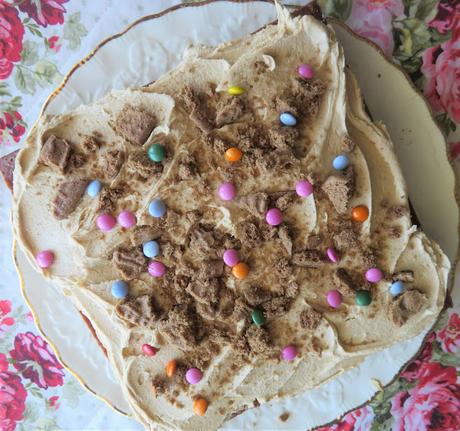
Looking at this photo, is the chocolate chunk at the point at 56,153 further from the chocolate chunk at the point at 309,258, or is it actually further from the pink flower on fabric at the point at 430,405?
the pink flower on fabric at the point at 430,405

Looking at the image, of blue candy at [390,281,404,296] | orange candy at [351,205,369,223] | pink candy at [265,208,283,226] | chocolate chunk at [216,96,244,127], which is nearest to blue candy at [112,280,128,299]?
pink candy at [265,208,283,226]

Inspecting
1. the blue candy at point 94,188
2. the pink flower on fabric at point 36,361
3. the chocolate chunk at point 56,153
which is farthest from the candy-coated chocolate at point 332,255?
the pink flower on fabric at point 36,361

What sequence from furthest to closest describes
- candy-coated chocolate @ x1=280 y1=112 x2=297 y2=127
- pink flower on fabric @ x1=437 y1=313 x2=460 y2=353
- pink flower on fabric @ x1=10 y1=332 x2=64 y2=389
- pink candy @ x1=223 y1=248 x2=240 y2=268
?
pink flower on fabric @ x1=10 y1=332 x2=64 y2=389
pink flower on fabric @ x1=437 y1=313 x2=460 y2=353
pink candy @ x1=223 y1=248 x2=240 y2=268
candy-coated chocolate @ x1=280 y1=112 x2=297 y2=127

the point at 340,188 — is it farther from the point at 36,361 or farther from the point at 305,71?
the point at 36,361

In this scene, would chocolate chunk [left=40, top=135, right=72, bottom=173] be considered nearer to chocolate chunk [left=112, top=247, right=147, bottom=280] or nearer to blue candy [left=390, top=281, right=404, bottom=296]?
chocolate chunk [left=112, top=247, right=147, bottom=280]

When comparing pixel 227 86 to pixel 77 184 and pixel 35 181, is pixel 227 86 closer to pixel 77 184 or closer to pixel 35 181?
pixel 77 184

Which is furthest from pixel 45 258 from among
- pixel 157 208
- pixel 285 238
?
pixel 285 238
